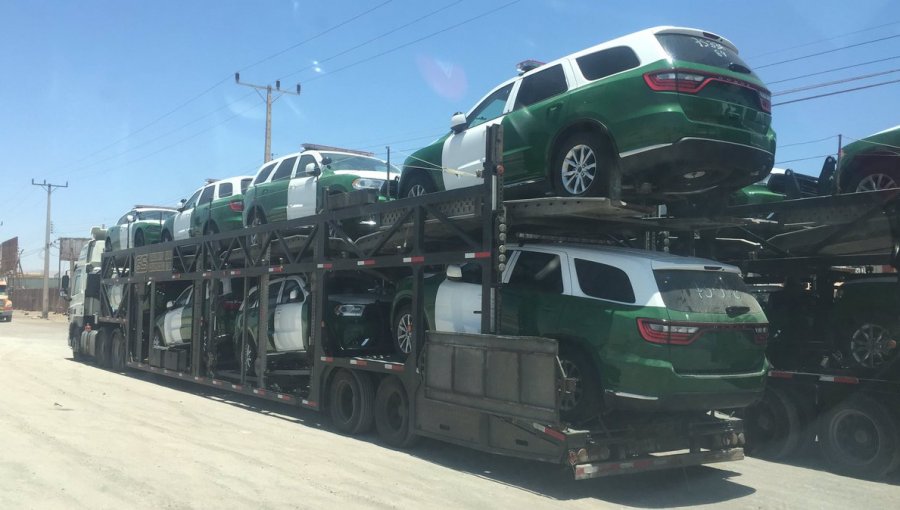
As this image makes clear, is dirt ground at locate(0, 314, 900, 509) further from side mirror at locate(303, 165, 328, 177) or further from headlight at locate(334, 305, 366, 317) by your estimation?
side mirror at locate(303, 165, 328, 177)

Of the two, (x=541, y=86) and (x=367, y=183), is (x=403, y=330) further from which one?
(x=541, y=86)

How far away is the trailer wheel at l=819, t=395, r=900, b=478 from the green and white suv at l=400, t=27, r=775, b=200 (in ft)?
9.18

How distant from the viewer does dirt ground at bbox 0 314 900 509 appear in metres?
6.30

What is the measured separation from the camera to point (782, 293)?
9.71 meters

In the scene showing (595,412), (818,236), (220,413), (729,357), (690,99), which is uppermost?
(690,99)

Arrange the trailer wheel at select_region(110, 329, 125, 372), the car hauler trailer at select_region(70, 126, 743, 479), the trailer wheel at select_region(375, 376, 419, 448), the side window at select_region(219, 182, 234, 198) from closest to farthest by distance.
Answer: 1. the car hauler trailer at select_region(70, 126, 743, 479)
2. the trailer wheel at select_region(375, 376, 419, 448)
3. the side window at select_region(219, 182, 234, 198)
4. the trailer wheel at select_region(110, 329, 125, 372)

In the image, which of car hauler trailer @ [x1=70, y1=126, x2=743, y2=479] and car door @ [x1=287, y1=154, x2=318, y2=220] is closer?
car hauler trailer @ [x1=70, y1=126, x2=743, y2=479]

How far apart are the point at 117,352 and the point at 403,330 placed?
12.1m

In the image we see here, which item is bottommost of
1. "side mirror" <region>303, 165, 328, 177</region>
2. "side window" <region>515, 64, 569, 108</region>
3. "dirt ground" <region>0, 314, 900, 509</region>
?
"dirt ground" <region>0, 314, 900, 509</region>

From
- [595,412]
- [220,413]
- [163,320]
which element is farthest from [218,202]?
[595,412]

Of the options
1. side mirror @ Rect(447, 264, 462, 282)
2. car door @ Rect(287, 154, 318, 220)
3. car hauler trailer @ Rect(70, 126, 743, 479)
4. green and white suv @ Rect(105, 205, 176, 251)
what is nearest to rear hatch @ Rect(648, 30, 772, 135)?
car hauler trailer @ Rect(70, 126, 743, 479)

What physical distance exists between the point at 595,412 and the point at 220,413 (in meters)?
7.00

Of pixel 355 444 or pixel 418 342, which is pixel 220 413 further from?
pixel 418 342

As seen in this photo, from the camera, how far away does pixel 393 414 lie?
900cm
